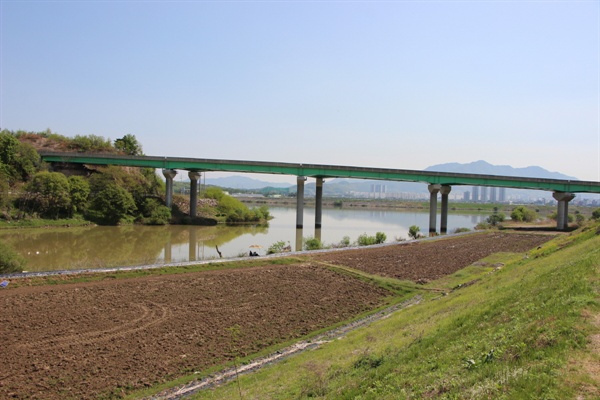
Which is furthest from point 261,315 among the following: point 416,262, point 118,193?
point 118,193

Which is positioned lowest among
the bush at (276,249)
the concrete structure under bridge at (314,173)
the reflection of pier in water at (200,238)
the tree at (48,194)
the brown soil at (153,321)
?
the reflection of pier in water at (200,238)

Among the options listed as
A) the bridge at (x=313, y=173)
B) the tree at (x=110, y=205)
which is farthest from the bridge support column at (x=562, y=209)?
the tree at (x=110, y=205)

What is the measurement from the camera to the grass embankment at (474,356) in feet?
25.0

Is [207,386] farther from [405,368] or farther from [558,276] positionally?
A: [558,276]

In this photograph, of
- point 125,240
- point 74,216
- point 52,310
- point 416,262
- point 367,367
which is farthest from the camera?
point 74,216

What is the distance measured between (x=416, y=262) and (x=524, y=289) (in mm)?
22414

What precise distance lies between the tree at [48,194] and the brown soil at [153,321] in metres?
47.4

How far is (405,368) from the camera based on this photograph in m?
10.5

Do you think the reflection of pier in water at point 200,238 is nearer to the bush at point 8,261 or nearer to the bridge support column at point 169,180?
the bridge support column at point 169,180

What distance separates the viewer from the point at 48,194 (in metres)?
65.2

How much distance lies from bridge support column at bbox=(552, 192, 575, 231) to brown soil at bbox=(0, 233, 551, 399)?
49.5 metres

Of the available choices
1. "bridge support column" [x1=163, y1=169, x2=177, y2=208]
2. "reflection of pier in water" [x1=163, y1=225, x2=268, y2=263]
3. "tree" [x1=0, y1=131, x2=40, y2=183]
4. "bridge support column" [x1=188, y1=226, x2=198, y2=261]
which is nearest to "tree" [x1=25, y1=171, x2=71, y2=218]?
"tree" [x1=0, y1=131, x2=40, y2=183]

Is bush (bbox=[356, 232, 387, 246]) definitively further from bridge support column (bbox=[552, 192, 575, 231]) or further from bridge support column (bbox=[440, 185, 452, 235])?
bridge support column (bbox=[552, 192, 575, 231])

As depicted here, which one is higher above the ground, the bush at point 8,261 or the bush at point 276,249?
the bush at point 8,261
